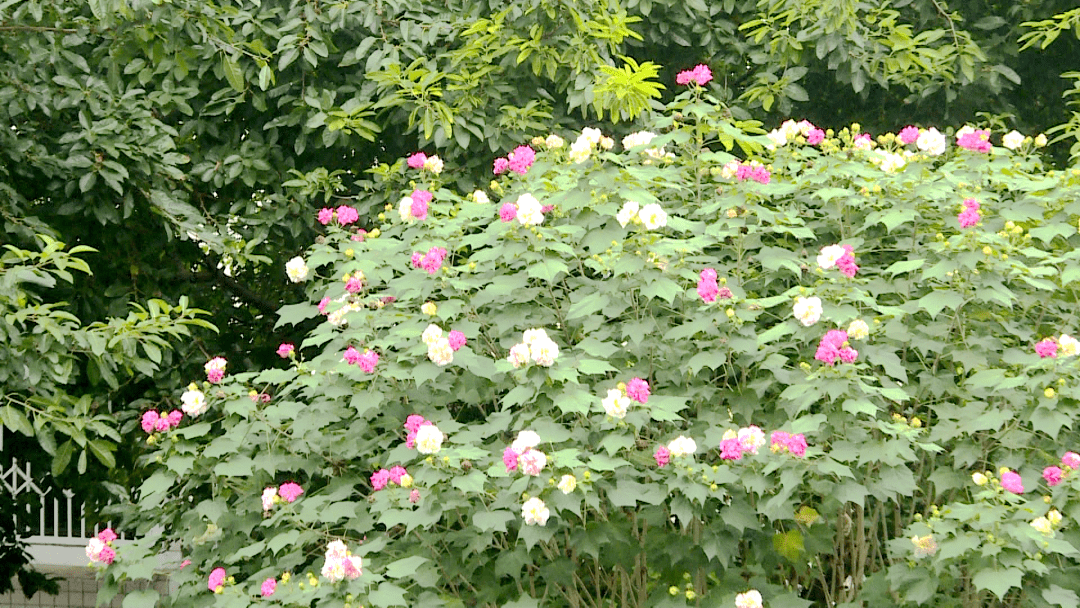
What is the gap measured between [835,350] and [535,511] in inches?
Answer: 35.3

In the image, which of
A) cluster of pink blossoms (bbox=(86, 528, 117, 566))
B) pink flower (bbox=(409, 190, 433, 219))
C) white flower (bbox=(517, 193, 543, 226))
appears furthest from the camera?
pink flower (bbox=(409, 190, 433, 219))

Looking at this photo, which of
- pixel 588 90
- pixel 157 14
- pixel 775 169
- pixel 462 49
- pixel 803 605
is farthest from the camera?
pixel 462 49

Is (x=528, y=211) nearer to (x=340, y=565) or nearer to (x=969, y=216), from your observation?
(x=340, y=565)

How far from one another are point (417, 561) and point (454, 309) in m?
0.77

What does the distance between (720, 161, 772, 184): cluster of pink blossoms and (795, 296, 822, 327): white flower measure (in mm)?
659

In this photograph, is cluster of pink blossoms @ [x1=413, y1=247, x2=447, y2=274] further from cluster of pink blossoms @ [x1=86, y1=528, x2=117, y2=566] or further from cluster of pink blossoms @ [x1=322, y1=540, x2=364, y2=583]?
cluster of pink blossoms @ [x1=86, y1=528, x2=117, y2=566]

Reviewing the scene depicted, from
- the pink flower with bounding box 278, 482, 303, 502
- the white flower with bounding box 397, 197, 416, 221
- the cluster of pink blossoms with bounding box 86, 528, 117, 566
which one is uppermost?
the white flower with bounding box 397, 197, 416, 221

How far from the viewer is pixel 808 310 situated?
364 centimetres

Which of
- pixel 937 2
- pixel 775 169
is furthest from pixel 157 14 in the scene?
pixel 937 2

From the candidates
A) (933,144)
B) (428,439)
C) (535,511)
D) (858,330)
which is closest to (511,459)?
(535,511)

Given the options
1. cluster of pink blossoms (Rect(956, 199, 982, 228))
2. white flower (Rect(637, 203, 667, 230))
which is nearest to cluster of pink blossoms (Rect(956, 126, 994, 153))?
cluster of pink blossoms (Rect(956, 199, 982, 228))

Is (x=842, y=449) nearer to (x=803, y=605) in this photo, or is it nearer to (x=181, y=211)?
(x=803, y=605)

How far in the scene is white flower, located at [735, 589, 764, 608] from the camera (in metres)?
3.62

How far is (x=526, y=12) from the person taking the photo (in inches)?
219
